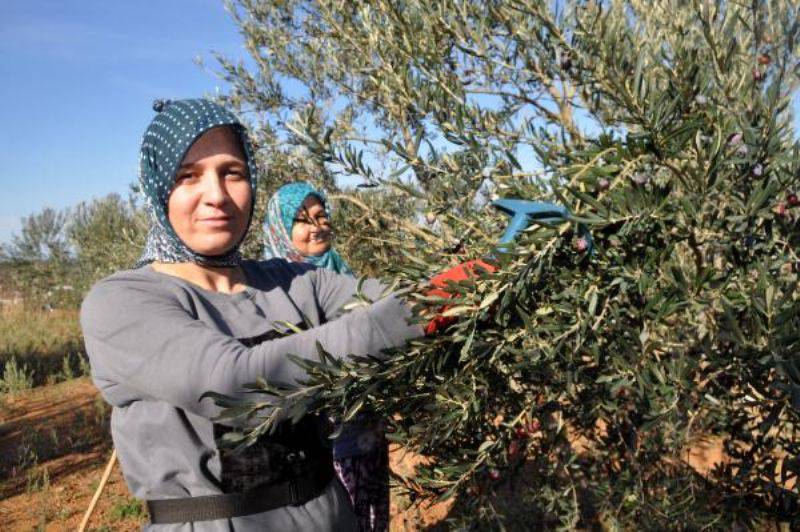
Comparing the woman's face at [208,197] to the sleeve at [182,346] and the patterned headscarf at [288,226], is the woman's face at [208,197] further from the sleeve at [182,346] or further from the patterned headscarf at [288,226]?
the patterned headscarf at [288,226]

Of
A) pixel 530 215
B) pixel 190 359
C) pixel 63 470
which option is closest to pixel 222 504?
pixel 190 359

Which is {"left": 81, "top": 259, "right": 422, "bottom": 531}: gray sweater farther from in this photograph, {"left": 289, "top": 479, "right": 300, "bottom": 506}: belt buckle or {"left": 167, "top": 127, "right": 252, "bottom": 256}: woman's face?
{"left": 167, "top": 127, "right": 252, "bottom": 256}: woman's face

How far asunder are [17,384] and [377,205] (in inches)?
359

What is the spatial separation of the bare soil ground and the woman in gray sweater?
243cm

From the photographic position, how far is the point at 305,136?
1732 mm

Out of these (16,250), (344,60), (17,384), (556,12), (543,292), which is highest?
(16,250)

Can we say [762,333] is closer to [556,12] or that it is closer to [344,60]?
[556,12]

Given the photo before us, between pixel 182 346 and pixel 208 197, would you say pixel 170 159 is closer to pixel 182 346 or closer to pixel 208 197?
pixel 208 197

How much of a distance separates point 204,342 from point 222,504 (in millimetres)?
446

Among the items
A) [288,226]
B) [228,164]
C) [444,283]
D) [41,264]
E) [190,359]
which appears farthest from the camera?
[41,264]

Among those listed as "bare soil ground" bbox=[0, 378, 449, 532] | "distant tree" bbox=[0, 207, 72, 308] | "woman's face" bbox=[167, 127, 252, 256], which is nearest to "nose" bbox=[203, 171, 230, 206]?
"woman's face" bbox=[167, 127, 252, 256]

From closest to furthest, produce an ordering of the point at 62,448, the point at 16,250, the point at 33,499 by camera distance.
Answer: the point at 33,499, the point at 62,448, the point at 16,250

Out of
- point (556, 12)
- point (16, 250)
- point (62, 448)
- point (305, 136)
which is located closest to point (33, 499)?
point (62, 448)

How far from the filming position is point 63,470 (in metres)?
6.25
